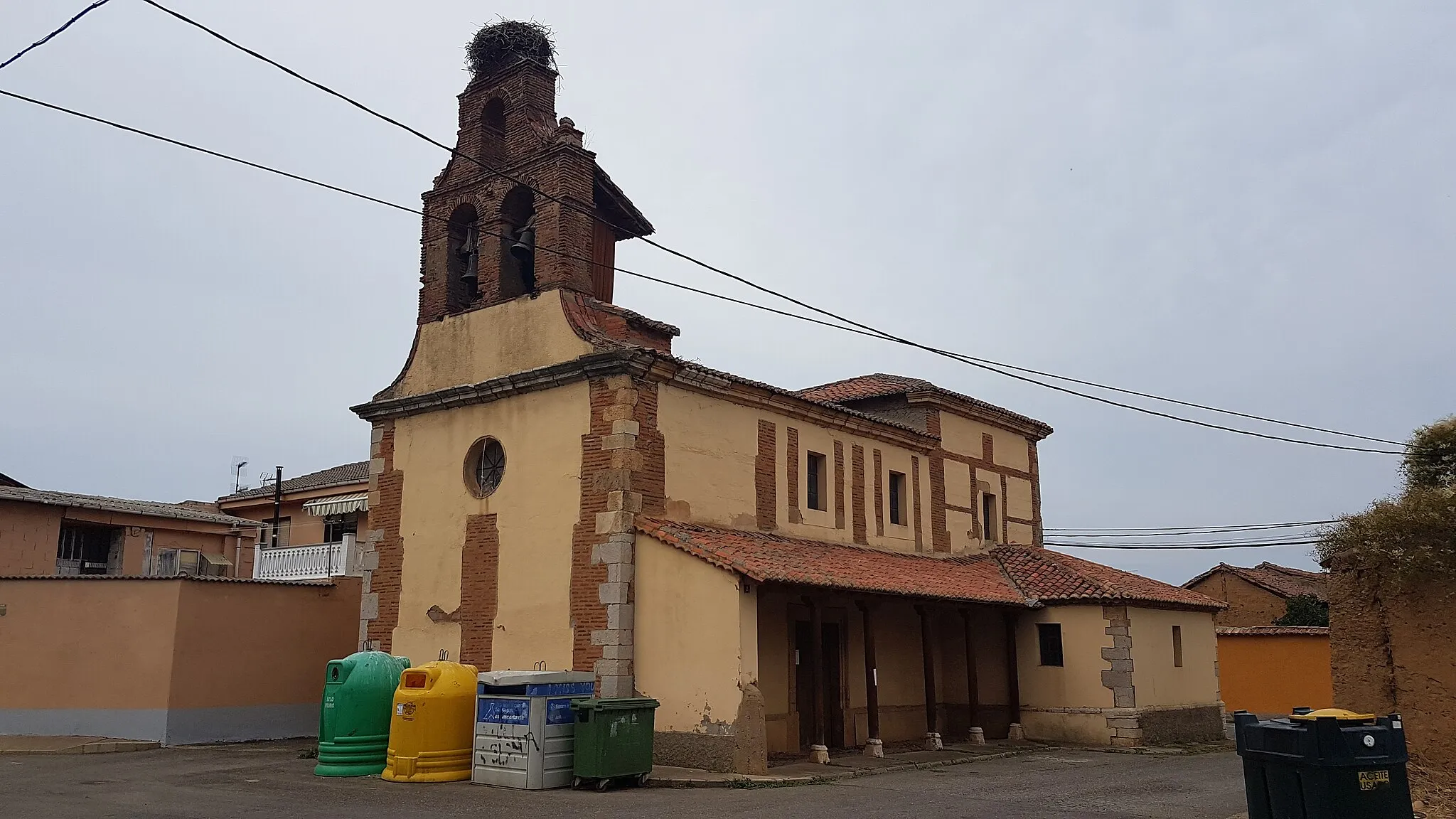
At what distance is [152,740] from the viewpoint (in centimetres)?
1858

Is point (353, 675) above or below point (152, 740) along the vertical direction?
above

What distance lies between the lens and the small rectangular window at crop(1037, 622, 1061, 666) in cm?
2178

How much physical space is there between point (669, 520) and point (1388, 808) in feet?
36.2

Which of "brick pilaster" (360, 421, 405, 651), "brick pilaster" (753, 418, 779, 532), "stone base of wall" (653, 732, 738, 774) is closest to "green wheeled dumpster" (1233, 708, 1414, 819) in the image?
"stone base of wall" (653, 732, 738, 774)

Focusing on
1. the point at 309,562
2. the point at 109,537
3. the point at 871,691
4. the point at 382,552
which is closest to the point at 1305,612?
the point at 871,691

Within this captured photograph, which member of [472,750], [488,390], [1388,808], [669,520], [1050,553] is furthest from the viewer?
[1050,553]

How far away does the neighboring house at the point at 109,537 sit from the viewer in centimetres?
2377

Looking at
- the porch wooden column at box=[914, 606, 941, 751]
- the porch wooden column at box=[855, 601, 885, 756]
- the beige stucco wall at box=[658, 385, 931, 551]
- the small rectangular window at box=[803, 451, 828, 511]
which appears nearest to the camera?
the beige stucco wall at box=[658, 385, 931, 551]

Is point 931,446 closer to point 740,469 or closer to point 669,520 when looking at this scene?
point 740,469

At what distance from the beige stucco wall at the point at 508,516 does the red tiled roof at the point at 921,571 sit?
1721 millimetres

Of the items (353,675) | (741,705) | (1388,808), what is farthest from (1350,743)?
(353,675)

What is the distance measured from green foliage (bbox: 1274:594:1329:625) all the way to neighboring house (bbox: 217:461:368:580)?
28975 millimetres

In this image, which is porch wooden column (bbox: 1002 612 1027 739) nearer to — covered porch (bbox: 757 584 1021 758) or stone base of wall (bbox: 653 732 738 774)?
covered porch (bbox: 757 584 1021 758)

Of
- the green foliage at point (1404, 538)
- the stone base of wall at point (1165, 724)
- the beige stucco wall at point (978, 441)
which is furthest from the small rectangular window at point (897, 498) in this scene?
the green foliage at point (1404, 538)
